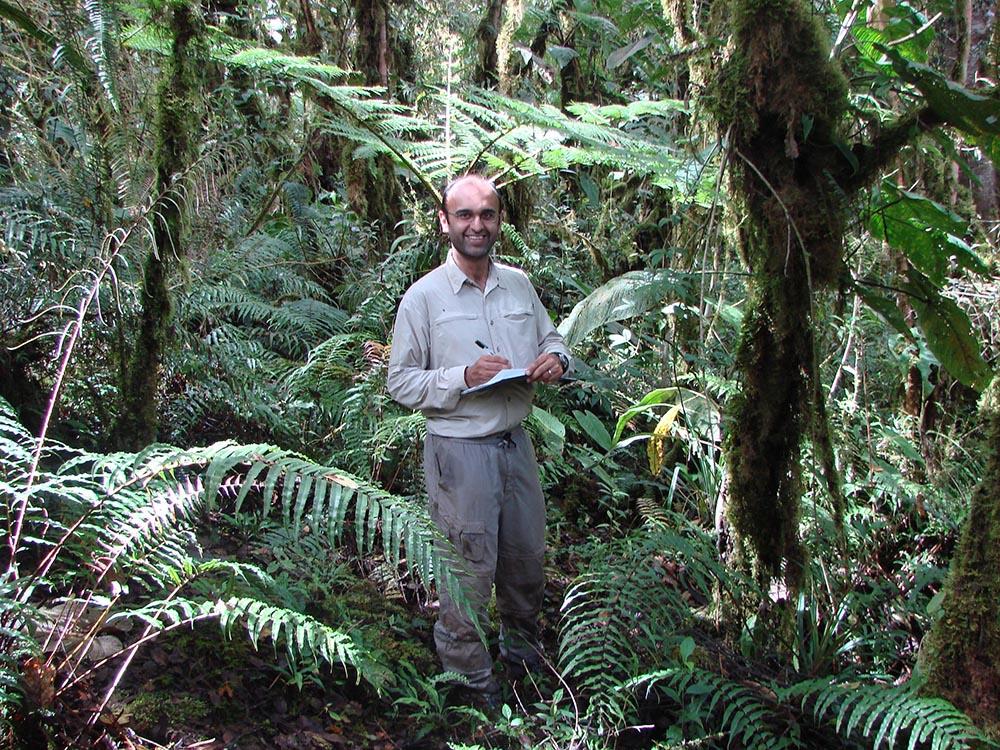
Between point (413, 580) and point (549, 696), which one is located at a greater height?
point (413, 580)

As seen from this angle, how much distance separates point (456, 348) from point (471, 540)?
2.52 ft

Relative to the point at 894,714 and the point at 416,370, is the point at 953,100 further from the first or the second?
the point at 416,370

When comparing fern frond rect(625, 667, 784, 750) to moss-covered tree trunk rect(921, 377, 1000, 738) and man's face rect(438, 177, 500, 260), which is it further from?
man's face rect(438, 177, 500, 260)

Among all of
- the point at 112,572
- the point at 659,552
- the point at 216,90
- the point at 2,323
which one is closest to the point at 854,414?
the point at 659,552

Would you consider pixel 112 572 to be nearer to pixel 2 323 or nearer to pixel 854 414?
pixel 2 323

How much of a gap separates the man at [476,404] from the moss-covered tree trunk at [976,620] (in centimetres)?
151

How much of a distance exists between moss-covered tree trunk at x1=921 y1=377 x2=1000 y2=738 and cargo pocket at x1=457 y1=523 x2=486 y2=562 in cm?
160

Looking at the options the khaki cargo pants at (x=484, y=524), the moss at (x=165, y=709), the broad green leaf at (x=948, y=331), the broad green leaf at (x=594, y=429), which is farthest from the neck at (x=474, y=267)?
the moss at (x=165, y=709)

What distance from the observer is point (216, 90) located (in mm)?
7184

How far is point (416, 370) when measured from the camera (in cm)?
322

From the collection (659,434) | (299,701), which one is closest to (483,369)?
(659,434)

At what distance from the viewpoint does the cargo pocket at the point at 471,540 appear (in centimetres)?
314

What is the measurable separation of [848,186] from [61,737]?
2971 millimetres

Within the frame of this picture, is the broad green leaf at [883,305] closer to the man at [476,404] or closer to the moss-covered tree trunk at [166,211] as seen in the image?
the man at [476,404]
